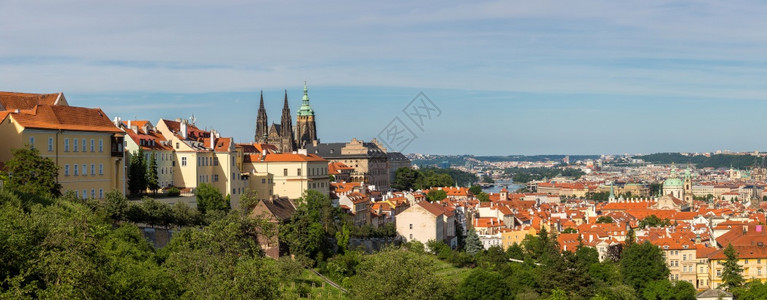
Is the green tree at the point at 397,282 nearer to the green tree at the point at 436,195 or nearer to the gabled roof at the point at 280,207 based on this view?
the gabled roof at the point at 280,207

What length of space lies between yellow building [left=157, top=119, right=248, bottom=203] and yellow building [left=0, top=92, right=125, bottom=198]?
6954 millimetres

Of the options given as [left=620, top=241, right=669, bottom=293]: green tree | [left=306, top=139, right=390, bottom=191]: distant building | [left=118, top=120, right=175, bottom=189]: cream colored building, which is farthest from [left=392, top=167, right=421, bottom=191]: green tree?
[left=118, top=120, right=175, bottom=189]: cream colored building

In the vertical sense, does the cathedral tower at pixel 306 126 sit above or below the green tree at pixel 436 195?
above

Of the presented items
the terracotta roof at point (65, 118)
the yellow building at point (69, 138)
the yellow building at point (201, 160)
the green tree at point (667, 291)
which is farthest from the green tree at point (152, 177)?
the green tree at point (667, 291)

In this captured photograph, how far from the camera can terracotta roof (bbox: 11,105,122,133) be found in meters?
38.9

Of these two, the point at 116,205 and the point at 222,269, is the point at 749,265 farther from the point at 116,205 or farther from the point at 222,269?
the point at 222,269

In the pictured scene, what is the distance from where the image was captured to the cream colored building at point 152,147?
159 ft

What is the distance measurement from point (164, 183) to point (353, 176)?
181 ft

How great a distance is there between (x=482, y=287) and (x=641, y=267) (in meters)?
15.5

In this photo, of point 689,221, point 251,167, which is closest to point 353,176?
point 689,221

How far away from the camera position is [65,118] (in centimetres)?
4072

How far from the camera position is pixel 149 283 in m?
25.0

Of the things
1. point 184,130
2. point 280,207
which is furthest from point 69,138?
point 184,130

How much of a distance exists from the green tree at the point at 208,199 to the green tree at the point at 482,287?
1339cm
